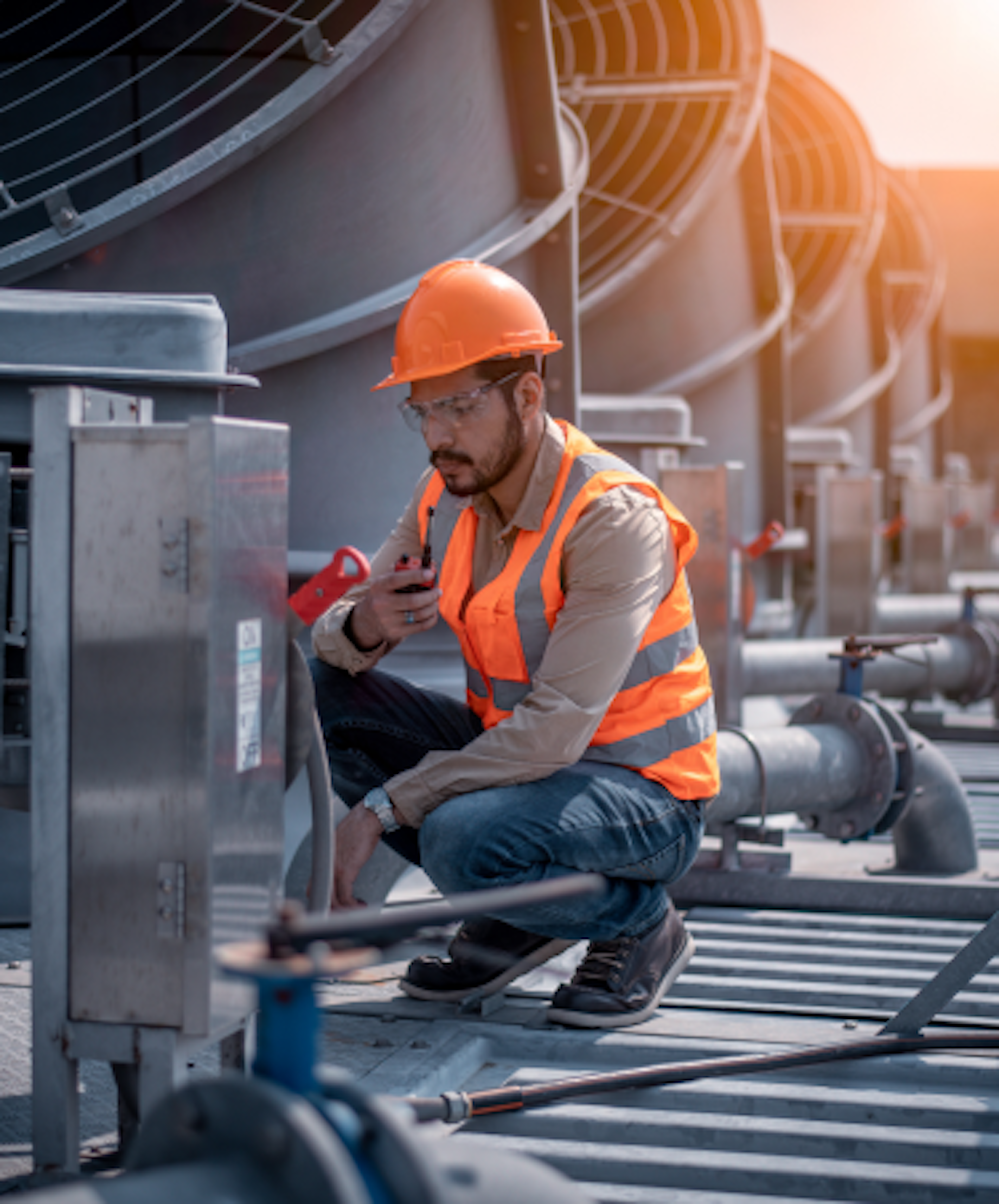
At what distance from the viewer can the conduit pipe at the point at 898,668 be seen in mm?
5254

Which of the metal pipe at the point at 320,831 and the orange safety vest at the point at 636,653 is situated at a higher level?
the orange safety vest at the point at 636,653

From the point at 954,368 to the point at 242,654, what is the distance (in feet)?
63.0

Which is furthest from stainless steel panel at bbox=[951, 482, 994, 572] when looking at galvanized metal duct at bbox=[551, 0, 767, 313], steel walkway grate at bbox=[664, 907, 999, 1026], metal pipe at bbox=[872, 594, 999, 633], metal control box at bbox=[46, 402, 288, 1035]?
metal control box at bbox=[46, 402, 288, 1035]

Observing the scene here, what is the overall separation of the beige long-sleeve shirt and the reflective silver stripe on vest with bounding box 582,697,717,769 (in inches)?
2.7

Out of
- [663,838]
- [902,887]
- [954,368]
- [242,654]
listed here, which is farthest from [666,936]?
[954,368]

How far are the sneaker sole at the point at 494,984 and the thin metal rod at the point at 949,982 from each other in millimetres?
563

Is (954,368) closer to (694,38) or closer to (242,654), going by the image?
(694,38)

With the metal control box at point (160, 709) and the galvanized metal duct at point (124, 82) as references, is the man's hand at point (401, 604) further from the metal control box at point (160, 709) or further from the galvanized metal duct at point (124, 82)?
the galvanized metal duct at point (124, 82)

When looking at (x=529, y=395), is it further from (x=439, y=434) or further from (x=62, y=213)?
(x=62, y=213)

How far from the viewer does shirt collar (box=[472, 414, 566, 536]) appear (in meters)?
2.46

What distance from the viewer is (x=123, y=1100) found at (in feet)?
5.98

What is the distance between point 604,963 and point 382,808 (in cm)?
49

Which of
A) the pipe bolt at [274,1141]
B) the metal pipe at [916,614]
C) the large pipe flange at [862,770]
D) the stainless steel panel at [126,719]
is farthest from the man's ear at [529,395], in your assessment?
the metal pipe at [916,614]

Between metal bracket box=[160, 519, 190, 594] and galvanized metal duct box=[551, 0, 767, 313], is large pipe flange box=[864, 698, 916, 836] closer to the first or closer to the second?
metal bracket box=[160, 519, 190, 594]
